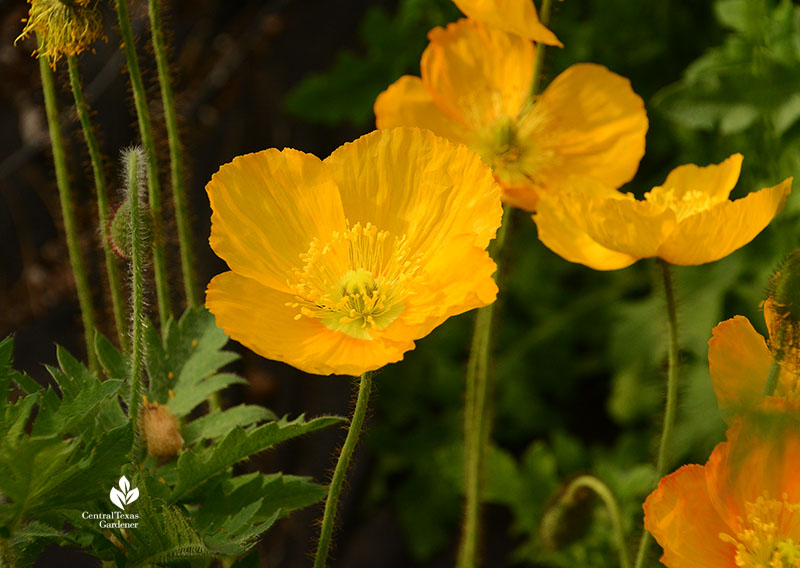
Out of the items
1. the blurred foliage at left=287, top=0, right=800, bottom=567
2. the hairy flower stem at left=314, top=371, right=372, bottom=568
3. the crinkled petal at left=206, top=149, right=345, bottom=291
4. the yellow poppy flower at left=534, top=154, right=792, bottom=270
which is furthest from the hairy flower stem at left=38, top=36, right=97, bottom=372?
the blurred foliage at left=287, top=0, right=800, bottom=567

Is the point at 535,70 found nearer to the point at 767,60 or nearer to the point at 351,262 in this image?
the point at 351,262

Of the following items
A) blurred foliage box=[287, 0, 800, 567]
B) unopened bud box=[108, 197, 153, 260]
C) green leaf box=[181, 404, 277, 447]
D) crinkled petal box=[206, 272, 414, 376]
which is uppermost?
unopened bud box=[108, 197, 153, 260]

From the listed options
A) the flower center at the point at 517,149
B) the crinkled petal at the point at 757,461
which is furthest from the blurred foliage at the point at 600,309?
the crinkled petal at the point at 757,461

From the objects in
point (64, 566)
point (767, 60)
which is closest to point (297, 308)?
point (767, 60)

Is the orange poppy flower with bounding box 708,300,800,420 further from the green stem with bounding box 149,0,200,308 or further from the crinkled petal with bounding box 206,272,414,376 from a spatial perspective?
the green stem with bounding box 149,0,200,308

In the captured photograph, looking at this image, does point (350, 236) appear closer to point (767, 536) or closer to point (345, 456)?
point (345, 456)

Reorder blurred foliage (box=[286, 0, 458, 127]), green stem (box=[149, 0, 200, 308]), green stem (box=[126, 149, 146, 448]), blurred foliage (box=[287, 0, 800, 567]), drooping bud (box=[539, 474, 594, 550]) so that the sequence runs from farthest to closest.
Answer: blurred foliage (box=[286, 0, 458, 127])
blurred foliage (box=[287, 0, 800, 567])
drooping bud (box=[539, 474, 594, 550])
green stem (box=[149, 0, 200, 308])
green stem (box=[126, 149, 146, 448])
